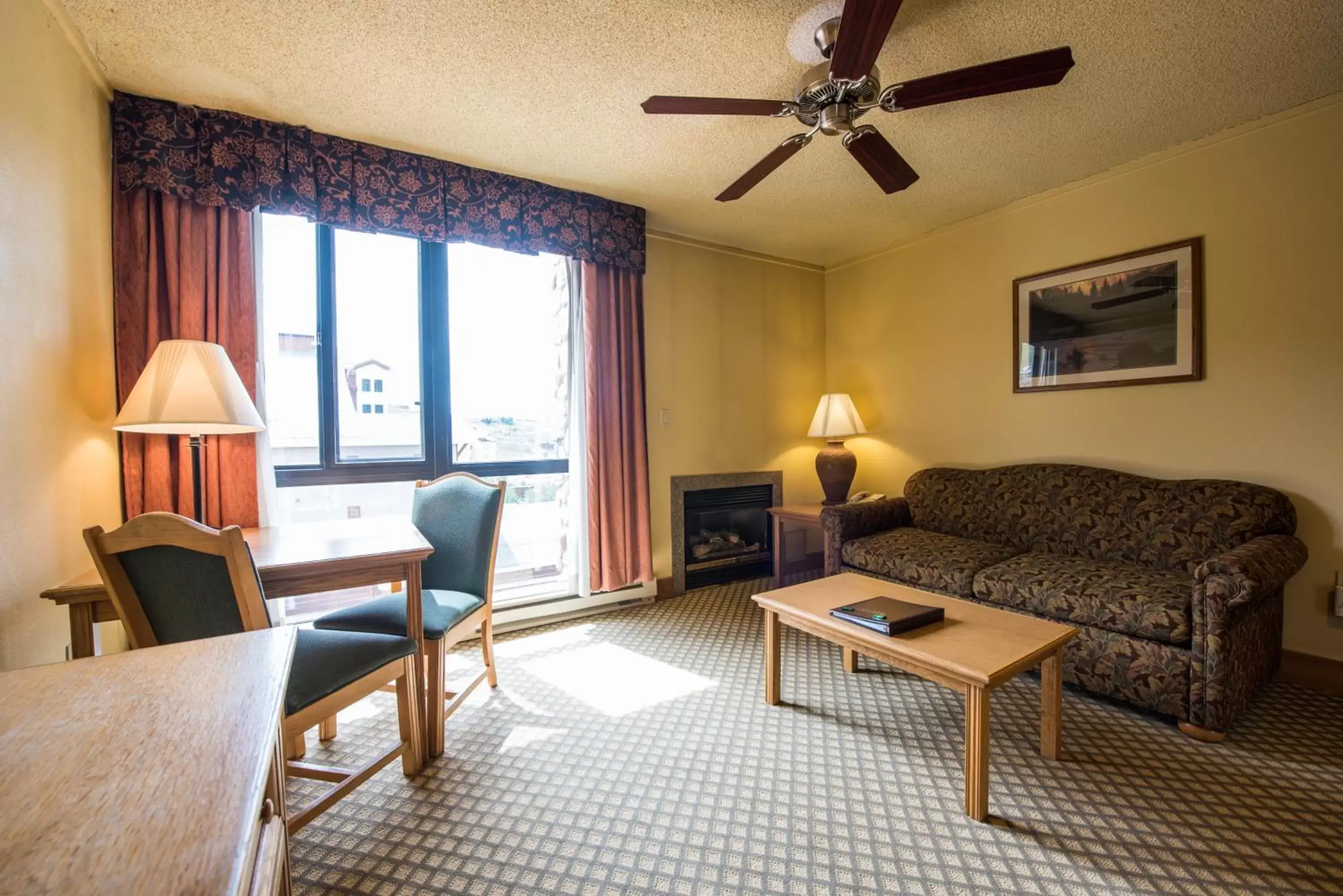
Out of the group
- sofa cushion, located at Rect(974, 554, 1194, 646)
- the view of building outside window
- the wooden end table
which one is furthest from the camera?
the wooden end table

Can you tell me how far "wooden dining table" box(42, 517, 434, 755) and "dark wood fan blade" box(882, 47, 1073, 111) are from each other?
2138 millimetres

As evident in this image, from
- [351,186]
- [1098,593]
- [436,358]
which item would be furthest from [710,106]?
[1098,593]

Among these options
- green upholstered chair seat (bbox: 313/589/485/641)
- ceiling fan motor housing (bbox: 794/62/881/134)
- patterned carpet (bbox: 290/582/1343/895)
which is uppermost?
ceiling fan motor housing (bbox: 794/62/881/134)

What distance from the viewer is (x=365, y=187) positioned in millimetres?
2586

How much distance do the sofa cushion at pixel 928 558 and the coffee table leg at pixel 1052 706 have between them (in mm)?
771

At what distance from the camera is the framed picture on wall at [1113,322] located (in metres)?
2.62

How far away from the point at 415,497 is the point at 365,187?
1.51 metres

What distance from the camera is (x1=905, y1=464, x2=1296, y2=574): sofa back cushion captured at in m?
2.29

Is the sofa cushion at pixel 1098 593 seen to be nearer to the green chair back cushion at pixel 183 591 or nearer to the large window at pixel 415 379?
the large window at pixel 415 379

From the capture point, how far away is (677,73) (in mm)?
2078

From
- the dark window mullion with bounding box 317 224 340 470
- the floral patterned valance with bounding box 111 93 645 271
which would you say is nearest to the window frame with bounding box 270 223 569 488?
the dark window mullion with bounding box 317 224 340 470

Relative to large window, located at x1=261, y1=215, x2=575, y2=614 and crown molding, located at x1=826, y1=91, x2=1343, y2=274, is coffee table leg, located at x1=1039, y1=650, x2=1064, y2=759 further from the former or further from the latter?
crown molding, located at x1=826, y1=91, x2=1343, y2=274

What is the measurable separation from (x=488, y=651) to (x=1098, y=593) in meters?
2.49

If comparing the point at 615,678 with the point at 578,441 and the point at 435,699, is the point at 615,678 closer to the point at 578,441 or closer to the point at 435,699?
the point at 435,699
